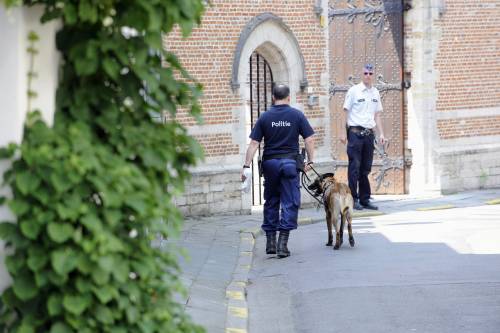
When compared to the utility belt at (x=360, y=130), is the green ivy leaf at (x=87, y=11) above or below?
above

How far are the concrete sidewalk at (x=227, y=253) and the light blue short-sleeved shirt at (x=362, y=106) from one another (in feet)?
4.47

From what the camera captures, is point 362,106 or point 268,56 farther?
point 268,56

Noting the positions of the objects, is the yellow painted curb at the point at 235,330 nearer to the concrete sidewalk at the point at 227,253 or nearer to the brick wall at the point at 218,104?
the concrete sidewalk at the point at 227,253

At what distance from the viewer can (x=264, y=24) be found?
1733cm

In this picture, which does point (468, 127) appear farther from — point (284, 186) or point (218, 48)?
point (284, 186)

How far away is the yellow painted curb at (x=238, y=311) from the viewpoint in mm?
9079

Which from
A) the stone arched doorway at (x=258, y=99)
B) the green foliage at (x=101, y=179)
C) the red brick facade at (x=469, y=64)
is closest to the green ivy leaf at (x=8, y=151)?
the green foliage at (x=101, y=179)

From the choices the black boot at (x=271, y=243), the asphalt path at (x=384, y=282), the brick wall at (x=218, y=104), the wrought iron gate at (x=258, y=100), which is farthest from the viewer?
the wrought iron gate at (x=258, y=100)

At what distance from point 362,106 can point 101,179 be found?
13.0 metres

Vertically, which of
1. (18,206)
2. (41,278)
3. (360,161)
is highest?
(18,206)

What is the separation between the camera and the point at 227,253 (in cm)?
1262

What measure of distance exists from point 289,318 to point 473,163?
475 inches

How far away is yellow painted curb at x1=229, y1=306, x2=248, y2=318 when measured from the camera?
908cm

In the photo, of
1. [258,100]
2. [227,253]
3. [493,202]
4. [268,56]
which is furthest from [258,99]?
[227,253]
